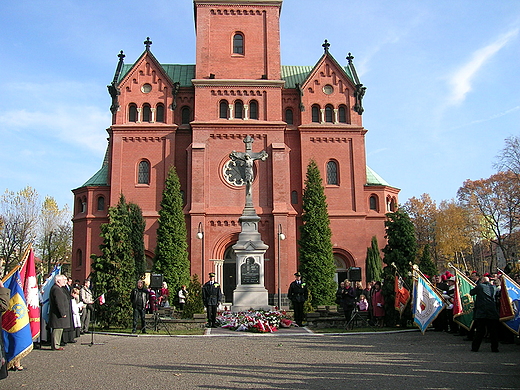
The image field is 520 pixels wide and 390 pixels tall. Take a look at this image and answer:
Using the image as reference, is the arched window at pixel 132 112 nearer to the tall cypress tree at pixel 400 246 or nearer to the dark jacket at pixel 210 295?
the dark jacket at pixel 210 295

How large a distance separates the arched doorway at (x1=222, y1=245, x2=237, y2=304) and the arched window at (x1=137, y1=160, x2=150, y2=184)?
743 cm

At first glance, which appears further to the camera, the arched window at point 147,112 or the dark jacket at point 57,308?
the arched window at point 147,112

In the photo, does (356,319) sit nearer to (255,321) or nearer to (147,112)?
(255,321)

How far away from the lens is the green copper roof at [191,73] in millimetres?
38750

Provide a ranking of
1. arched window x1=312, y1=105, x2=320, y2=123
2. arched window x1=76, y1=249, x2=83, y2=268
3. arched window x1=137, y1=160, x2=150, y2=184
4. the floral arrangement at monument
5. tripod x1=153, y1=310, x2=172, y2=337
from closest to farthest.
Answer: the floral arrangement at monument → tripod x1=153, y1=310, x2=172, y2=337 → arched window x1=137, y1=160, x2=150, y2=184 → arched window x1=76, y1=249, x2=83, y2=268 → arched window x1=312, y1=105, x2=320, y2=123

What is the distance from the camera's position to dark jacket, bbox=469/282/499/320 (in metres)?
11.8

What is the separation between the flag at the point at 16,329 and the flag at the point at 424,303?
450 inches

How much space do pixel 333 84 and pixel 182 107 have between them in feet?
36.5

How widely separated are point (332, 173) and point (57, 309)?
25696 millimetres

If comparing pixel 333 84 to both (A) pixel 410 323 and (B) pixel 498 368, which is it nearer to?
(A) pixel 410 323

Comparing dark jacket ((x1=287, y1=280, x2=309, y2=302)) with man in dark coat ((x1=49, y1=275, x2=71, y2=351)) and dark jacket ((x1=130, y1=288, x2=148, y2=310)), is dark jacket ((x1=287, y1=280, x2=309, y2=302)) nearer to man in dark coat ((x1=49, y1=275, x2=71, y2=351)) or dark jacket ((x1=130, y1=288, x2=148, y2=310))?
dark jacket ((x1=130, y1=288, x2=148, y2=310))

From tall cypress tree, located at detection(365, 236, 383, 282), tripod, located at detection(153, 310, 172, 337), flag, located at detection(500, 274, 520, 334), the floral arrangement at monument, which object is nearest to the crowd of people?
the floral arrangement at monument

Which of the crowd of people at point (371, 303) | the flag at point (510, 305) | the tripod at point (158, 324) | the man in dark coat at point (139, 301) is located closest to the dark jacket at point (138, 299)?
the man in dark coat at point (139, 301)

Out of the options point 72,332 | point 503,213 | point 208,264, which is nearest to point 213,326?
point 72,332
